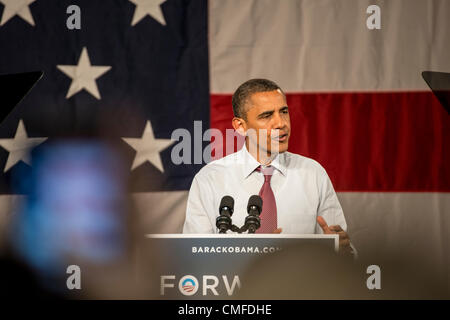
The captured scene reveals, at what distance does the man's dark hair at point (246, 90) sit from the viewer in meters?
1.93

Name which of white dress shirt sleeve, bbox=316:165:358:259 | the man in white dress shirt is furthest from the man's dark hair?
white dress shirt sleeve, bbox=316:165:358:259

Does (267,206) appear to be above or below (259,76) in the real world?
below

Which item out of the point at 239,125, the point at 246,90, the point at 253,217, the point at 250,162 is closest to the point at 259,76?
the point at 246,90

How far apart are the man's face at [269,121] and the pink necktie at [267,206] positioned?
90 millimetres

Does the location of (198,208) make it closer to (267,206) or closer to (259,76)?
(267,206)

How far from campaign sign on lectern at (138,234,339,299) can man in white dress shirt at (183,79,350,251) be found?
0.33m

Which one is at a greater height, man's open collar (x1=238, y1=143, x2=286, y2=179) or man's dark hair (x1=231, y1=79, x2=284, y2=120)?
man's dark hair (x1=231, y1=79, x2=284, y2=120)

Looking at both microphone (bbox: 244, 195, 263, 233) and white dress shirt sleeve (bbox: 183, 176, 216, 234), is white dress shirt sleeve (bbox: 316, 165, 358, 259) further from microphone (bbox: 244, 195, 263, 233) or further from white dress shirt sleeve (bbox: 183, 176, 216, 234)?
microphone (bbox: 244, 195, 263, 233)

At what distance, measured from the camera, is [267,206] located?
190cm

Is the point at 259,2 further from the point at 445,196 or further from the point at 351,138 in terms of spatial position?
the point at 445,196

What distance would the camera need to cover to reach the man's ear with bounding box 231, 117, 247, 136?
1.91 meters

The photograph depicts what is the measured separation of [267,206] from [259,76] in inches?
21.3

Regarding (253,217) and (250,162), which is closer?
(253,217)

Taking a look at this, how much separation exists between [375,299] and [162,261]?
922 mm
